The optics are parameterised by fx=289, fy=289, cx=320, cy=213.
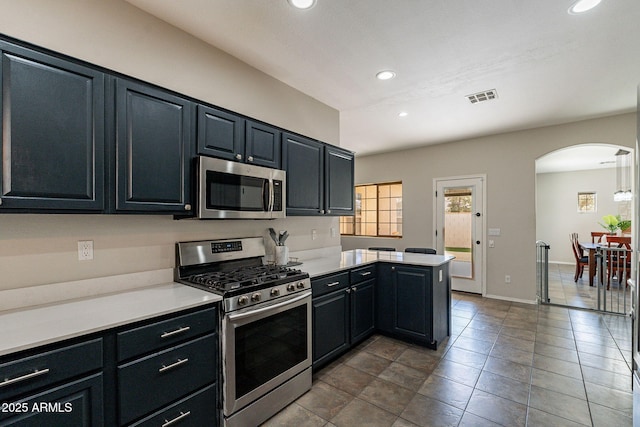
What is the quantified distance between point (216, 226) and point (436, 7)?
241cm

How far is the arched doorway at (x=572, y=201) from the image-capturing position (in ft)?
23.9

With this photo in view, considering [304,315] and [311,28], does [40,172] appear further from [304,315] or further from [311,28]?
[311,28]

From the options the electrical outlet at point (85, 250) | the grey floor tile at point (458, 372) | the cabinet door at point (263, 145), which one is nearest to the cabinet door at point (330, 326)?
the grey floor tile at point (458, 372)

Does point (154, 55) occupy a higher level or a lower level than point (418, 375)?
higher

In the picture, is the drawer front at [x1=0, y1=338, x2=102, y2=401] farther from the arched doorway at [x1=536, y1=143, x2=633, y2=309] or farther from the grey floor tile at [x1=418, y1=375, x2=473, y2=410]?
the arched doorway at [x1=536, y1=143, x2=633, y2=309]

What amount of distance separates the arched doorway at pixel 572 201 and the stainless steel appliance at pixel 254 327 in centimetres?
698

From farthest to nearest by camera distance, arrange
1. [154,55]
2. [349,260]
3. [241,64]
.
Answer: [349,260] < [241,64] < [154,55]

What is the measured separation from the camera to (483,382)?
248 cm

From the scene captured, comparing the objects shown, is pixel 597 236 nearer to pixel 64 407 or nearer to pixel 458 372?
pixel 458 372

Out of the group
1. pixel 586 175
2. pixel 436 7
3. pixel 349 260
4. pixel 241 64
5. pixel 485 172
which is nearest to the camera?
pixel 436 7

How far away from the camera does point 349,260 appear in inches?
129

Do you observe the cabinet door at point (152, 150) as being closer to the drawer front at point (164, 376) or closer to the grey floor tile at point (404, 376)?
the drawer front at point (164, 376)

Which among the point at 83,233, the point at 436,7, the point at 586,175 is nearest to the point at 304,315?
the point at 83,233

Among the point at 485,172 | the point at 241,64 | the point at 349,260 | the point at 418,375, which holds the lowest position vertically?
the point at 418,375
